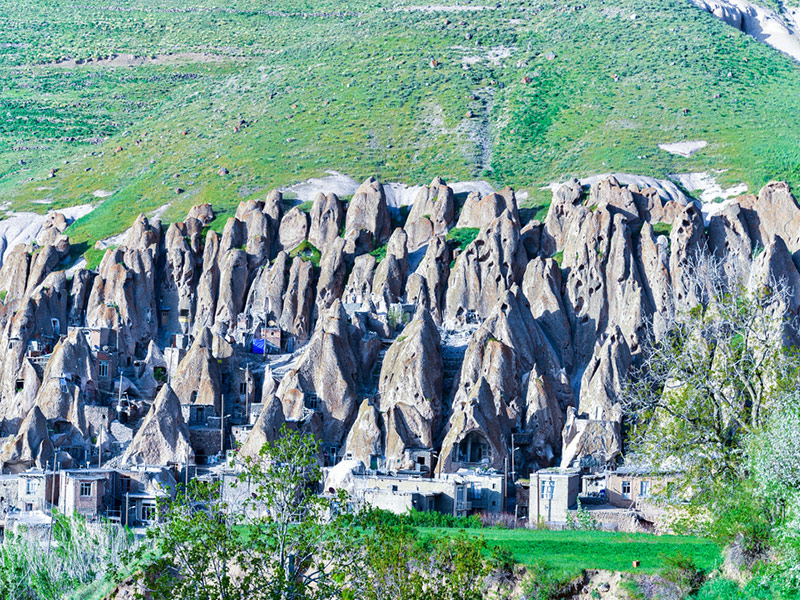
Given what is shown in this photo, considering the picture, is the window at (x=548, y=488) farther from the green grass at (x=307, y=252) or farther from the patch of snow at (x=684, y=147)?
the patch of snow at (x=684, y=147)

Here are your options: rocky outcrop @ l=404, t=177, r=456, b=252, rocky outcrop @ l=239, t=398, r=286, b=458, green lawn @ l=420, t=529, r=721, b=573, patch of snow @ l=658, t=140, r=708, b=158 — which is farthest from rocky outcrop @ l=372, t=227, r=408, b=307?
green lawn @ l=420, t=529, r=721, b=573

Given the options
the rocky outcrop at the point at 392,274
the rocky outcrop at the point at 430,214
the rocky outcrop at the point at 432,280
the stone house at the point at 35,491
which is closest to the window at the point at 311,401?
the rocky outcrop at the point at 432,280

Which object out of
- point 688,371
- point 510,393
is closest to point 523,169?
point 510,393

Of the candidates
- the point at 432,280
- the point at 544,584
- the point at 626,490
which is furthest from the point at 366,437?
the point at 544,584

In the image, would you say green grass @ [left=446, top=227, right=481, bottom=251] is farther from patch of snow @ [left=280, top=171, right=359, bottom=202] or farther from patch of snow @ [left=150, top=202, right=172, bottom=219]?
patch of snow @ [left=150, top=202, right=172, bottom=219]

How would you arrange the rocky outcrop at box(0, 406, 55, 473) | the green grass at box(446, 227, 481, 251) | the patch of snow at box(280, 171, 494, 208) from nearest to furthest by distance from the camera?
1. the rocky outcrop at box(0, 406, 55, 473)
2. the green grass at box(446, 227, 481, 251)
3. the patch of snow at box(280, 171, 494, 208)

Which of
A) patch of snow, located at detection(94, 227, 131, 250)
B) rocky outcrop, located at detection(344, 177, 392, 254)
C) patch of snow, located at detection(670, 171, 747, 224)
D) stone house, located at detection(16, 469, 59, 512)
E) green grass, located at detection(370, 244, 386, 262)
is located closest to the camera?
stone house, located at detection(16, 469, 59, 512)

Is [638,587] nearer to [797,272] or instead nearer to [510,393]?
[510,393]
